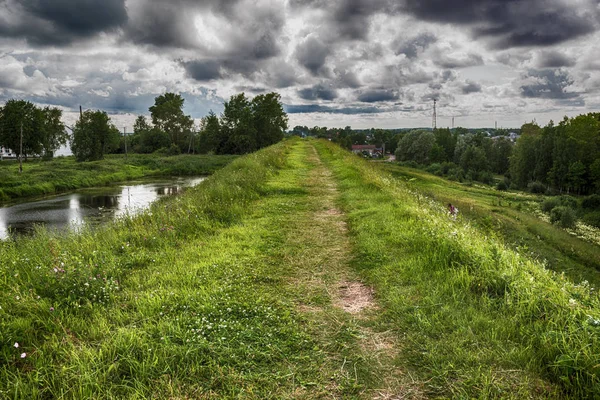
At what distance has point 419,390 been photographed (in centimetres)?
294

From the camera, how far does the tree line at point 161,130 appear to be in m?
64.6

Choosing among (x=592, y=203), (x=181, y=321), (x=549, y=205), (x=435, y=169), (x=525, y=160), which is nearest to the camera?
(x=181, y=321)

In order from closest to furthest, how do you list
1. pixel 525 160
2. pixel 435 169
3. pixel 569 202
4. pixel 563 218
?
pixel 563 218, pixel 569 202, pixel 525 160, pixel 435 169

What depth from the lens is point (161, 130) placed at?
3964 inches

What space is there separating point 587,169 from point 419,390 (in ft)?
272

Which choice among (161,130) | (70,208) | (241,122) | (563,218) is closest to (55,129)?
(161,130)

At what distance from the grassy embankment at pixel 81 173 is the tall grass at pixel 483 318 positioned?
41308 mm

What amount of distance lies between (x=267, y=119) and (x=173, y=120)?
41.1 m

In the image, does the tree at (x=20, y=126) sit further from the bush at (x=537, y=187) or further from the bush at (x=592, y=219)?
the bush at (x=537, y=187)

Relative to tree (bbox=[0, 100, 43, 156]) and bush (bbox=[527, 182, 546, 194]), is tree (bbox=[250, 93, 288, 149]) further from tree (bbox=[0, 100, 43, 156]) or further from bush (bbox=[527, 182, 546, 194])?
bush (bbox=[527, 182, 546, 194])

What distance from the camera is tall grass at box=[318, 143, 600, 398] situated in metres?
2.92

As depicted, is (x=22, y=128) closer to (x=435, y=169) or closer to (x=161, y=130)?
(x=161, y=130)

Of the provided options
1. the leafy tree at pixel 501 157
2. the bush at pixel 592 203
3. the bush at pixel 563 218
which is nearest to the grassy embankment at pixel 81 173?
the bush at pixel 563 218

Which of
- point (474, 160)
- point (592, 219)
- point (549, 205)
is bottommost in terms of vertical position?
point (592, 219)
